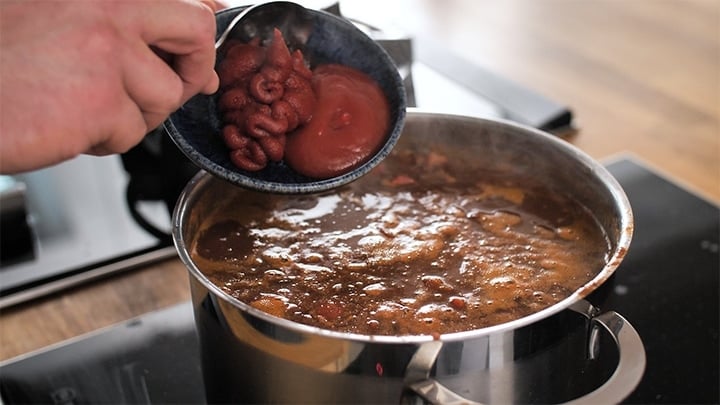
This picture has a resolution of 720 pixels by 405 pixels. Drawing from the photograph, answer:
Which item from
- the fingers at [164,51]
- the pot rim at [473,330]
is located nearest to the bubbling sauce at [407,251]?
the pot rim at [473,330]

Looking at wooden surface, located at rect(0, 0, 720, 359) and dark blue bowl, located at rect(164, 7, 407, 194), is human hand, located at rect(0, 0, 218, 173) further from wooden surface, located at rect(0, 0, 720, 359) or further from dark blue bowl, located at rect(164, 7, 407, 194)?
wooden surface, located at rect(0, 0, 720, 359)

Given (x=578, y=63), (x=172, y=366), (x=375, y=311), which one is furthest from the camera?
(x=578, y=63)

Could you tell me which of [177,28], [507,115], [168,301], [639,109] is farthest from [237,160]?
[639,109]

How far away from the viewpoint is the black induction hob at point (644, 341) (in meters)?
0.92

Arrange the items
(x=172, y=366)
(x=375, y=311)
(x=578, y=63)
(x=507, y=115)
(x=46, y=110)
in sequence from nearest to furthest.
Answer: (x=46, y=110)
(x=375, y=311)
(x=172, y=366)
(x=507, y=115)
(x=578, y=63)

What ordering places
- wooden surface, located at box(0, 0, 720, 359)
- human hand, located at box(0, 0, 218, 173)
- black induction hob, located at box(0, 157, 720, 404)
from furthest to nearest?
wooden surface, located at box(0, 0, 720, 359) → black induction hob, located at box(0, 157, 720, 404) → human hand, located at box(0, 0, 218, 173)

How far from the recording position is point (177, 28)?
0.64m

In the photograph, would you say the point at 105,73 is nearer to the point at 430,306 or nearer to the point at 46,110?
the point at 46,110

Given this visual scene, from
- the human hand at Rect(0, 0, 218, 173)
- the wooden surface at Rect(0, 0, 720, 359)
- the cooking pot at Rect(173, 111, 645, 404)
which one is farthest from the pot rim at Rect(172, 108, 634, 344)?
the wooden surface at Rect(0, 0, 720, 359)

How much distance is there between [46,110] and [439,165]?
0.51m

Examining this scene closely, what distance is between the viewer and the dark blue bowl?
0.78 m

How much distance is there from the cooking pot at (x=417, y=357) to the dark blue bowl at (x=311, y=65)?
5 centimetres

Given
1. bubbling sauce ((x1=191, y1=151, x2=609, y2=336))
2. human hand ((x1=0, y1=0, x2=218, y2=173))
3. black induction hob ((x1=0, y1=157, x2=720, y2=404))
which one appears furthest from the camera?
black induction hob ((x1=0, y1=157, x2=720, y2=404))

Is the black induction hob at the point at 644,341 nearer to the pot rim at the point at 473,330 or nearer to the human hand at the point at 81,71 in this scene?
the pot rim at the point at 473,330
